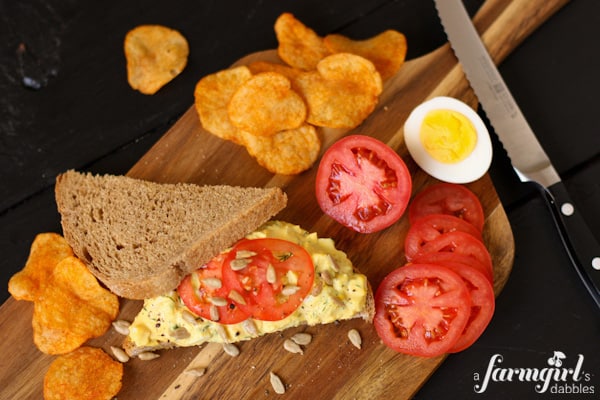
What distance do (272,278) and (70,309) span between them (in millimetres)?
1227

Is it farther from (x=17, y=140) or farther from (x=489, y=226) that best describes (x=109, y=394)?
(x=489, y=226)

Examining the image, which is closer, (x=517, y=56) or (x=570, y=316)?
(x=570, y=316)

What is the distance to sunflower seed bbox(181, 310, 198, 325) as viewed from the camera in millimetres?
3482

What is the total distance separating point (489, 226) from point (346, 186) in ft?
3.02

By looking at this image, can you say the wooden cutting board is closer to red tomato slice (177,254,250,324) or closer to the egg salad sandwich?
the egg salad sandwich

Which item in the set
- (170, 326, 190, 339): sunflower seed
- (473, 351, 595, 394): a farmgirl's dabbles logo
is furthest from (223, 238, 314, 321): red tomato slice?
(473, 351, 595, 394): a farmgirl's dabbles logo

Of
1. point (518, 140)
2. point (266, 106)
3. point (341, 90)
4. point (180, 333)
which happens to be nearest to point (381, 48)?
point (341, 90)

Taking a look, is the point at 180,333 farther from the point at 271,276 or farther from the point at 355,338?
the point at 355,338

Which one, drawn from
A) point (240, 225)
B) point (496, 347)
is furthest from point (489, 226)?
point (240, 225)

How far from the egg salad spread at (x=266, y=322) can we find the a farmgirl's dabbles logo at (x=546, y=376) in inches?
41.7

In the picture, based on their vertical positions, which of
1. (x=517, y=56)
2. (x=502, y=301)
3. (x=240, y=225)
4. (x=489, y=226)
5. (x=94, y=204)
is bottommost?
(x=502, y=301)

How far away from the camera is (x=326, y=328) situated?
12.6 feet

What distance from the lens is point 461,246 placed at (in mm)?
3678

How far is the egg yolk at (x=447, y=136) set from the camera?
3816 mm
